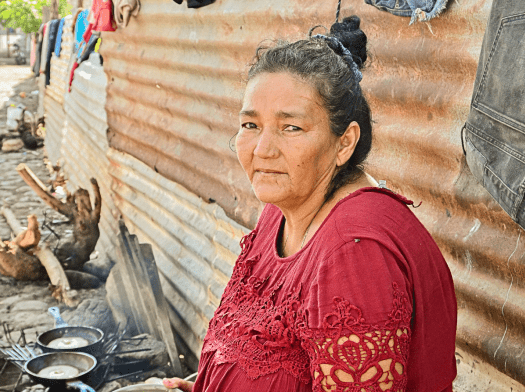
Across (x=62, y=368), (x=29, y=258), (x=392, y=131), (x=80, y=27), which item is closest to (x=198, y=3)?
(x=392, y=131)

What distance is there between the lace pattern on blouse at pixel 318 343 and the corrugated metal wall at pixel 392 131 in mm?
737

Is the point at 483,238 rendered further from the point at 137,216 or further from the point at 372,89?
the point at 137,216

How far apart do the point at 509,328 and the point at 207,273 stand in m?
2.62

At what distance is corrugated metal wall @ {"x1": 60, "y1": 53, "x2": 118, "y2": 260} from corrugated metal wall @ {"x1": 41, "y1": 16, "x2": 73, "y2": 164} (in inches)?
Result: 72.0

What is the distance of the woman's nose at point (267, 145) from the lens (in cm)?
160

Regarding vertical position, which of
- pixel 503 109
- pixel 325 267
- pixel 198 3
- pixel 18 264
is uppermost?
pixel 198 3

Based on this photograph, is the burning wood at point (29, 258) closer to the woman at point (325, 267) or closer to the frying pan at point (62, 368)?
the frying pan at point (62, 368)

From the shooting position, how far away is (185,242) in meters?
4.59

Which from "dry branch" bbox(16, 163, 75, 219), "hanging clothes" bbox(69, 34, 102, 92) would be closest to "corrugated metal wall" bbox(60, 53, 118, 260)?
"hanging clothes" bbox(69, 34, 102, 92)

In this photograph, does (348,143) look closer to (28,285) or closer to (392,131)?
(392,131)

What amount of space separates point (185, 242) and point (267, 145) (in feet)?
10.2

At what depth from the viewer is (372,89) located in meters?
2.46

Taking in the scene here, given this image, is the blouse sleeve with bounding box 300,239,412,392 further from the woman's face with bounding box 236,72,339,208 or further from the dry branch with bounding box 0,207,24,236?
the dry branch with bounding box 0,207,24,236

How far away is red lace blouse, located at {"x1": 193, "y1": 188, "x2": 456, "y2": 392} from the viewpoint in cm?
125
